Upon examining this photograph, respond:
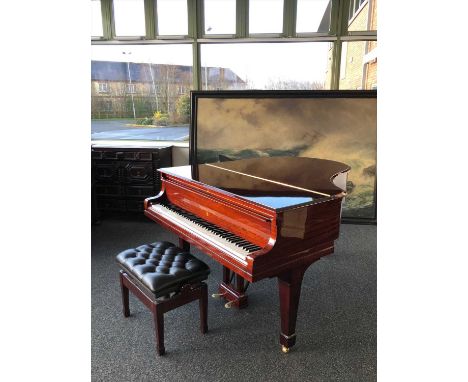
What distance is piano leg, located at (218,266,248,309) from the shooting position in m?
2.57

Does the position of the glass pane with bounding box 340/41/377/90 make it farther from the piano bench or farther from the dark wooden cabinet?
the piano bench

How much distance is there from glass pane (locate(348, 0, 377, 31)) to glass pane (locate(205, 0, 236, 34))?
4.81 ft

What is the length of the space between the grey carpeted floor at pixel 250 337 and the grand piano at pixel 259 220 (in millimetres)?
166

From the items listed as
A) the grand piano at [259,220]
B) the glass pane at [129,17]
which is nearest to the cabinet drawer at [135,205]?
the grand piano at [259,220]

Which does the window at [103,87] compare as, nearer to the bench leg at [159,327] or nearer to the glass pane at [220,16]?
the glass pane at [220,16]

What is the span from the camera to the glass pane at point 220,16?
4.40 meters

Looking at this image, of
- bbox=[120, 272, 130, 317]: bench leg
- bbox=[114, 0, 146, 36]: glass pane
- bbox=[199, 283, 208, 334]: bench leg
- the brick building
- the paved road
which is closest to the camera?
bbox=[199, 283, 208, 334]: bench leg

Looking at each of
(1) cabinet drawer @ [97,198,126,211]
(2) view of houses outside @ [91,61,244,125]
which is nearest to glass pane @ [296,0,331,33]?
(2) view of houses outside @ [91,61,244,125]

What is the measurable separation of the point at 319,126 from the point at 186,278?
2887 mm
